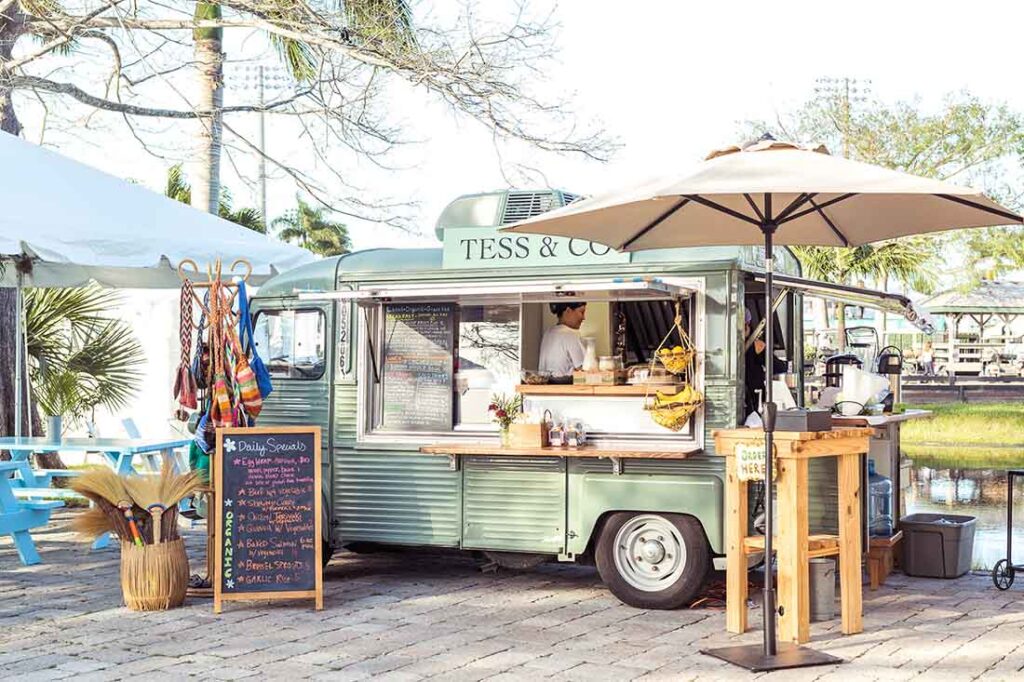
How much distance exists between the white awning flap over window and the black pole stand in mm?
1089

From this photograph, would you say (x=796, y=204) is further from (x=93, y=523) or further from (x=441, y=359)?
(x=93, y=523)

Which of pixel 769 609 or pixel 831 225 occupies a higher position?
pixel 831 225

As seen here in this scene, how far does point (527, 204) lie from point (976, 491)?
8.39 m

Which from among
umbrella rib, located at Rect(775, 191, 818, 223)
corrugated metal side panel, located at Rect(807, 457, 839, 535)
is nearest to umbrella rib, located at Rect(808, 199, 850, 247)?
umbrella rib, located at Rect(775, 191, 818, 223)

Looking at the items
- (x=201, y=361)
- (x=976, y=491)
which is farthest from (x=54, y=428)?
(x=976, y=491)

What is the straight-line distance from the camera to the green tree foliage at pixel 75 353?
13.1 meters

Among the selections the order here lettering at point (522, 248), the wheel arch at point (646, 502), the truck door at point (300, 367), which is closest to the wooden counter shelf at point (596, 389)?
the wheel arch at point (646, 502)

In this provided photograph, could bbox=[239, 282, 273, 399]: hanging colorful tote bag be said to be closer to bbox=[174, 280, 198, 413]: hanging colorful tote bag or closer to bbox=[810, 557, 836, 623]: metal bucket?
bbox=[174, 280, 198, 413]: hanging colorful tote bag

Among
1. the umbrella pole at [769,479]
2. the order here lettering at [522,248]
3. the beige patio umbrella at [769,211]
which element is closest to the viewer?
the beige patio umbrella at [769,211]

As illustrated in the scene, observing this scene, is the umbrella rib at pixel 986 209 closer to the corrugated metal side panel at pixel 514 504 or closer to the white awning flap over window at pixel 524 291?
the white awning flap over window at pixel 524 291

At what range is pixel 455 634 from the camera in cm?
661

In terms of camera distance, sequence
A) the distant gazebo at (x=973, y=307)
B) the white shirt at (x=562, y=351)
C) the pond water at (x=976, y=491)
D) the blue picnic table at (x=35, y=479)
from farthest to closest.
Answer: the distant gazebo at (x=973, y=307) → the pond water at (x=976, y=491) → the blue picnic table at (x=35, y=479) → the white shirt at (x=562, y=351)

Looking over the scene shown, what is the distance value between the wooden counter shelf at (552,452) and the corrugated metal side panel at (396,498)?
0.52ft

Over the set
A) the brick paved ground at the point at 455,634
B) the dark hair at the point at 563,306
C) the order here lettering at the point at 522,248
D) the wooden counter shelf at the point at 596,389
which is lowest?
the brick paved ground at the point at 455,634
